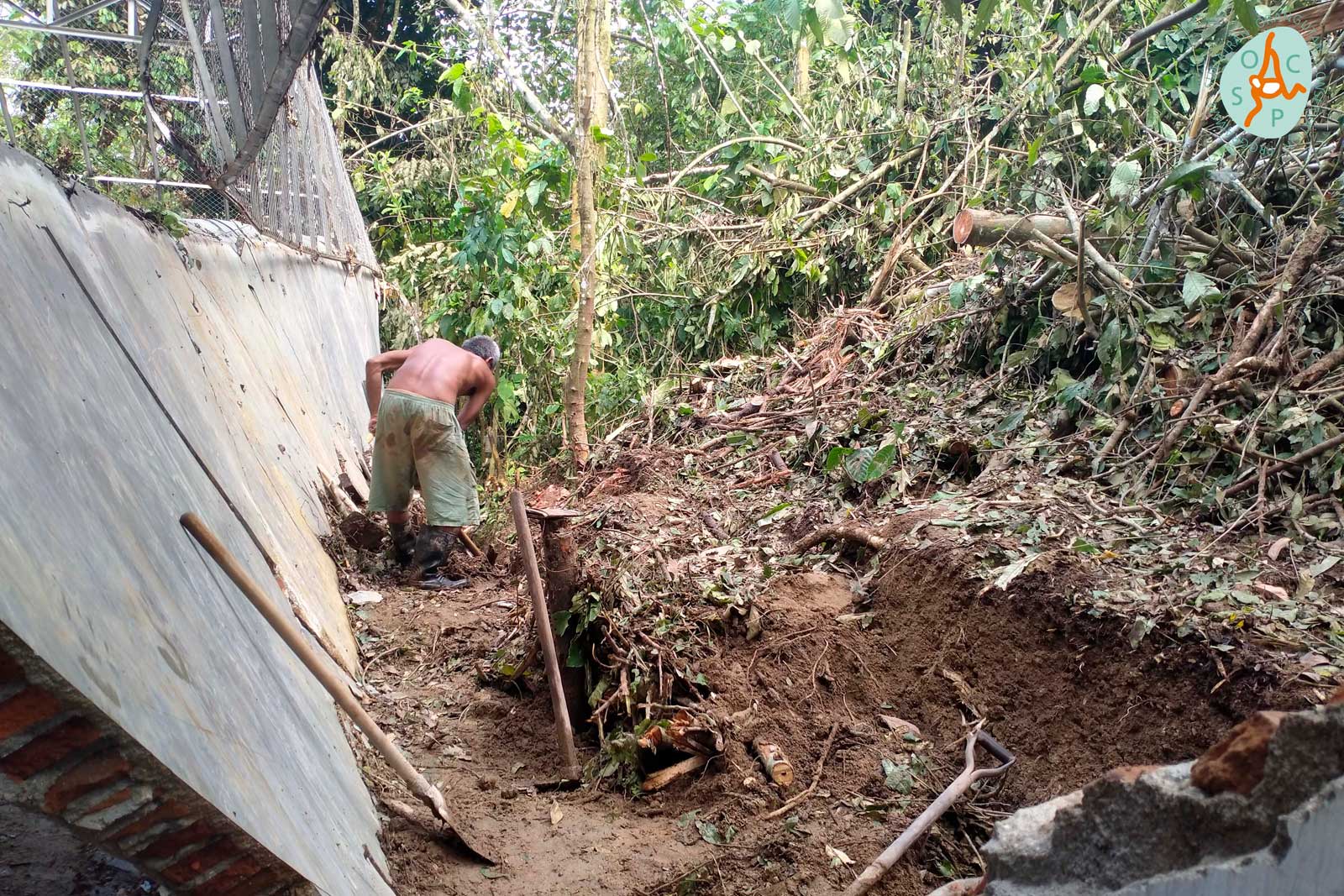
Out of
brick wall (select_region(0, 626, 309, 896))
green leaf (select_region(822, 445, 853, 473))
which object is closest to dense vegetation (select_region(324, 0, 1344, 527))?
green leaf (select_region(822, 445, 853, 473))

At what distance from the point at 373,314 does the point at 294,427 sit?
193 inches

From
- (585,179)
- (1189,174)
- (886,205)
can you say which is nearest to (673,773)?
(1189,174)

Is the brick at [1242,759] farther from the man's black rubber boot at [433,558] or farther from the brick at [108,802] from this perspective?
the man's black rubber boot at [433,558]

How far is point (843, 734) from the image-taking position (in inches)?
141

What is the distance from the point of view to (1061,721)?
10.7ft

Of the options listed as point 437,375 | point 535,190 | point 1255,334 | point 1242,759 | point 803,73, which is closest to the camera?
point 1242,759

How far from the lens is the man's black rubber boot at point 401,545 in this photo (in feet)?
19.6

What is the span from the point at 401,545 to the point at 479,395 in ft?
3.61

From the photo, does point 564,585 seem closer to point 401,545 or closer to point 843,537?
point 843,537

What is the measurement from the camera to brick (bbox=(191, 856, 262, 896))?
6.04 feet

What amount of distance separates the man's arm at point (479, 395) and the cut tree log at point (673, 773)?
10.5 ft

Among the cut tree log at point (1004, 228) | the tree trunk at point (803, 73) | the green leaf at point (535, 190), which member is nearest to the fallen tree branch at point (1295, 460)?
the cut tree log at point (1004, 228)

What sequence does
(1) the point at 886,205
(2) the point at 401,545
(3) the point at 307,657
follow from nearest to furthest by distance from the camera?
(3) the point at 307,657 < (2) the point at 401,545 < (1) the point at 886,205

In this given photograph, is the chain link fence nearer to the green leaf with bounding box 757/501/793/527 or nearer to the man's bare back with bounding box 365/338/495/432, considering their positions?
the man's bare back with bounding box 365/338/495/432
